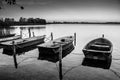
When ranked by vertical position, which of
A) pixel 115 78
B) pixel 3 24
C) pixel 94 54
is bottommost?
pixel 115 78

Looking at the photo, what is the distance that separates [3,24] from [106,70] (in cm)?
12173

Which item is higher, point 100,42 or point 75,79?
point 100,42

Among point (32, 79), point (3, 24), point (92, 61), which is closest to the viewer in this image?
point (32, 79)

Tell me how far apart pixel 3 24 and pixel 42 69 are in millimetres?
119141

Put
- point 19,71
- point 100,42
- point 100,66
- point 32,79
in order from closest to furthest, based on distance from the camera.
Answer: point 32,79
point 19,71
point 100,66
point 100,42

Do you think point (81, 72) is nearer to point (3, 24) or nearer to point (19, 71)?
point (19, 71)

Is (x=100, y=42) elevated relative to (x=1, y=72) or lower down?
elevated

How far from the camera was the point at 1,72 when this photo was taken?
315 inches

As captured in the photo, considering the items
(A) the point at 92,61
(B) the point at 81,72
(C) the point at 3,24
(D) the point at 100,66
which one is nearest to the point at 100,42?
(A) the point at 92,61

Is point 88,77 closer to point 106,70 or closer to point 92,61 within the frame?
point 106,70

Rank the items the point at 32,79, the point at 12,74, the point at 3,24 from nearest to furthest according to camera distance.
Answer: the point at 32,79 → the point at 12,74 → the point at 3,24

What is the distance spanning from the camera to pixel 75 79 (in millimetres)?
7145

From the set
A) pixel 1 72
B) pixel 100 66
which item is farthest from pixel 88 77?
pixel 1 72

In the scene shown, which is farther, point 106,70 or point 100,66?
point 100,66
